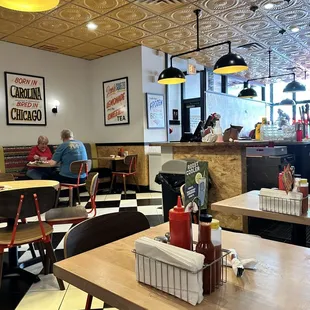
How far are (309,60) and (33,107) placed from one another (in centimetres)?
723

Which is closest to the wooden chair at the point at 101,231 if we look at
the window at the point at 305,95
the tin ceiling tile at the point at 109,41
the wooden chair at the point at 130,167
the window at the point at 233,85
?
the wooden chair at the point at 130,167

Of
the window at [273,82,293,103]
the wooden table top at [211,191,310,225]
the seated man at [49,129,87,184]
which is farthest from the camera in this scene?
the window at [273,82,293,103]

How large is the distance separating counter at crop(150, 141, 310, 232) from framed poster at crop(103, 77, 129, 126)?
3199mm

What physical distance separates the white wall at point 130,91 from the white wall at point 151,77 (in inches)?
3.5

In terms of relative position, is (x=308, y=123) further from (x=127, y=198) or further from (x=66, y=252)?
(x=66, y=252)

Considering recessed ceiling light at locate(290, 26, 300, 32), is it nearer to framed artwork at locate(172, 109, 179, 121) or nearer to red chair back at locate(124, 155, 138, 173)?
framed artwork at locate(172, 109, 179, 121)

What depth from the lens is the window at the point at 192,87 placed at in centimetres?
782

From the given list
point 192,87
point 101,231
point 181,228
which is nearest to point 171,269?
point 181,228

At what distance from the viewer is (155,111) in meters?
6.90

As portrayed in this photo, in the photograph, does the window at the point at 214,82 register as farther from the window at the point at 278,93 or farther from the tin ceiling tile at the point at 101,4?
the tin ceiling tile at the point at 101,4

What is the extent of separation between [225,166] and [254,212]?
1.86 metres

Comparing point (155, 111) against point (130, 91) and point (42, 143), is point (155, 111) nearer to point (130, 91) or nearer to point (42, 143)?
point (130, 91)

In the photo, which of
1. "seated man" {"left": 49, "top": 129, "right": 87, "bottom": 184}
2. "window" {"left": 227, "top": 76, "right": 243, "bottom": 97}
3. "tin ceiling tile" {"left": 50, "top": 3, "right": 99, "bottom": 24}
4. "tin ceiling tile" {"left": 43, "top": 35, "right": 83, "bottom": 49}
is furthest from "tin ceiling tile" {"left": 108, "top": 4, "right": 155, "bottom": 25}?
"window" {"left": 227, "top": 76, "right": 243, "bottom": 97}

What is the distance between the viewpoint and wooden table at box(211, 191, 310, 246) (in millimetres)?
1573
